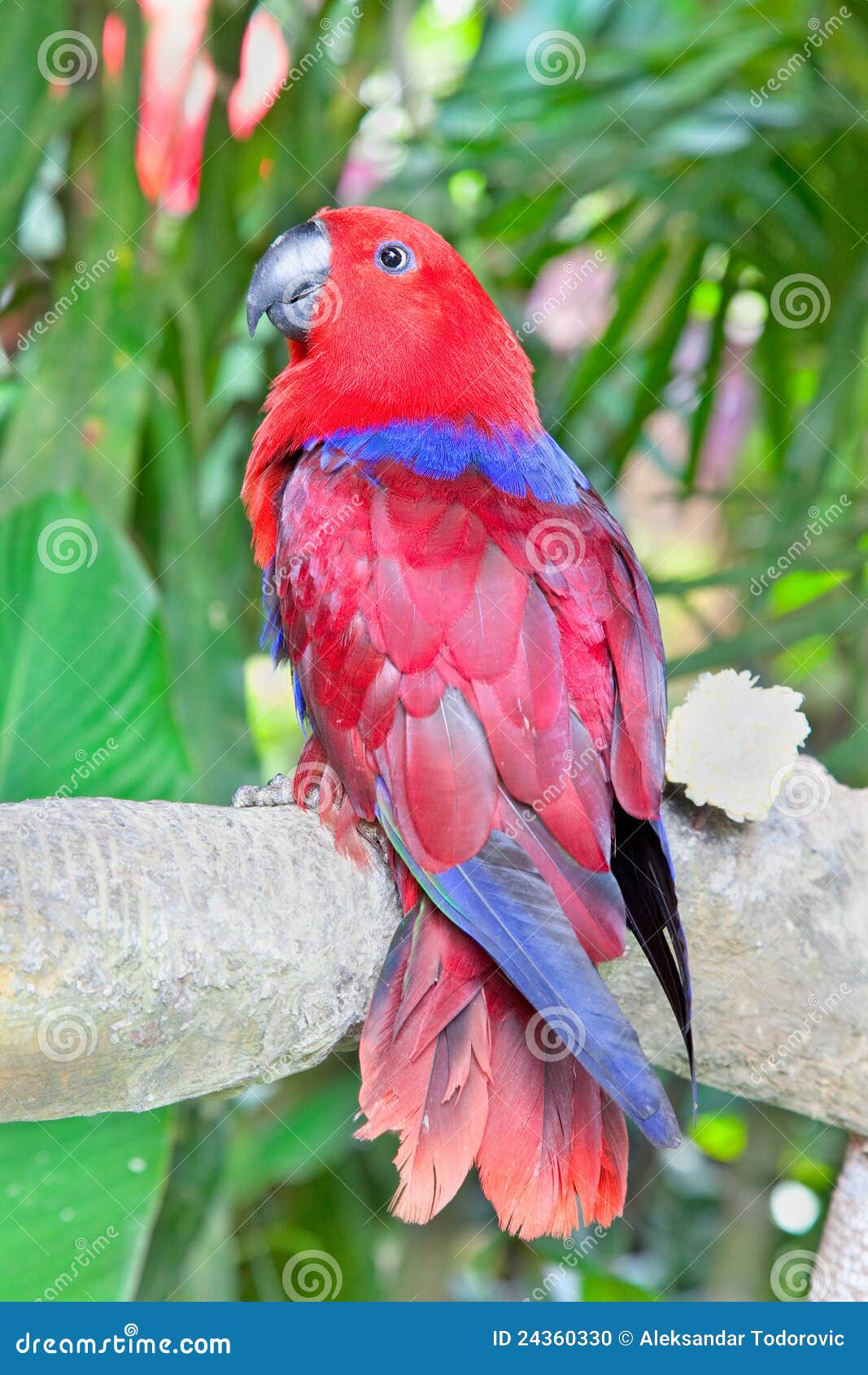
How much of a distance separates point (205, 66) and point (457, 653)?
116 centimetres

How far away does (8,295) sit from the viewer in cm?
167

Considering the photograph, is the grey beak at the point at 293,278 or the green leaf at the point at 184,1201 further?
the green leaf at the point at 184,1201

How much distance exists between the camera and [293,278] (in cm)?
123

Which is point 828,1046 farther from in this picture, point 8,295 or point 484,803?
point 8,295

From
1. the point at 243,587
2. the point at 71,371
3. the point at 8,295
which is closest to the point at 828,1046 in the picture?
the point at 243,587

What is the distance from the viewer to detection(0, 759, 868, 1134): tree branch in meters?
0.77

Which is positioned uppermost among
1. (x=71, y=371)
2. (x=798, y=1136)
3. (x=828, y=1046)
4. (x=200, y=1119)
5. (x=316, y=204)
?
(x=316, y=204)

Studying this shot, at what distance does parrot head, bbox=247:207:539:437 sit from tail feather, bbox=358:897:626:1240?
0.51 meters

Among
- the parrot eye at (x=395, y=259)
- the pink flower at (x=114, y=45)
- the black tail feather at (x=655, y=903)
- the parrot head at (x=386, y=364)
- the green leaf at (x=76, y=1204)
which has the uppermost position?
the pink flower at (x=114, y=45)

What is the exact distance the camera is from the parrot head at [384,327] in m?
1.17

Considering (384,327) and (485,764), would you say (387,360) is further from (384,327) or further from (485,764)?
(485,764)

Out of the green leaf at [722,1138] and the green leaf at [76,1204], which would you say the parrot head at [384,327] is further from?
the green leaf at [722,1138]

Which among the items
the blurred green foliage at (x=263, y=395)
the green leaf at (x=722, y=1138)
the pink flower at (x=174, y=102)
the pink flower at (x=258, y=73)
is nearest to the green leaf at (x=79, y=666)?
the blurred green foliage at (x=263, y=395)

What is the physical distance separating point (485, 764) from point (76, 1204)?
648 millimetres
